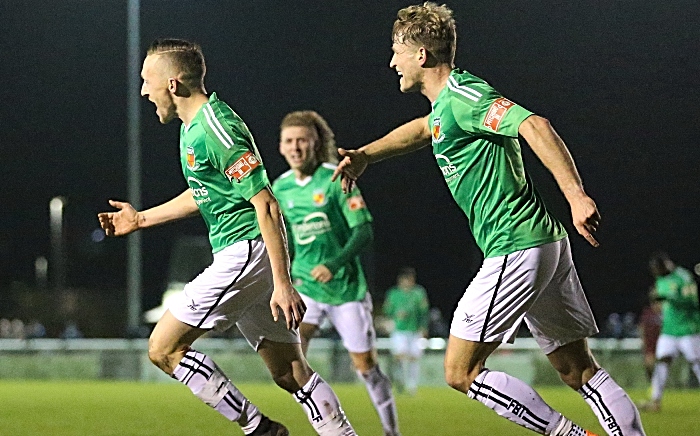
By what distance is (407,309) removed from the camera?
20.3 metres

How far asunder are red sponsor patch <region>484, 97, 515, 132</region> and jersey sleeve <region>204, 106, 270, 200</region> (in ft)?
3.83

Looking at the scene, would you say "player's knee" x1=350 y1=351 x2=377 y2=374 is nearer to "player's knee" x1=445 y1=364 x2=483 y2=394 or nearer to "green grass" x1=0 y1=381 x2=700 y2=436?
"green grass" x1=0 y1=381 x2=700 y2=436

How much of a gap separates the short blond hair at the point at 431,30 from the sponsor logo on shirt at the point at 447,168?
498 millimetres

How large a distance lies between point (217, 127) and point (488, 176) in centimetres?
141

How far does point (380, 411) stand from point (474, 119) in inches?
130

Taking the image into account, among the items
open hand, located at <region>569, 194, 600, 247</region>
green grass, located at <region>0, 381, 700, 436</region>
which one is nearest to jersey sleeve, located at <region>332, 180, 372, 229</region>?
green grass, located at <region>0, 381, 700, 436</region>

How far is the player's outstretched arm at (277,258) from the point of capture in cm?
589

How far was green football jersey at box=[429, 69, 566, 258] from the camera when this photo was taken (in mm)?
6000

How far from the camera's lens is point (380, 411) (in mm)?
8617

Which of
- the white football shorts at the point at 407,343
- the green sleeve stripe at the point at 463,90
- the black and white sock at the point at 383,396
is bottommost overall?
the white football shorts at the point at 407,343

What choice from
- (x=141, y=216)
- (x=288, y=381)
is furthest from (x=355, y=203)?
(x=288, y=381)

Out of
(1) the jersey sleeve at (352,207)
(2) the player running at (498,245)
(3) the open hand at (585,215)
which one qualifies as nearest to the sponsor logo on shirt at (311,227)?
(1) the jersey sleeve at (352,207)

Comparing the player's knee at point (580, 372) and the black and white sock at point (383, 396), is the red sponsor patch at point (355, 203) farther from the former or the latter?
the player's knee at point (580, 372)

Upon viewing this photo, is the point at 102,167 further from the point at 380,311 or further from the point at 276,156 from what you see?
the point at 380,311
